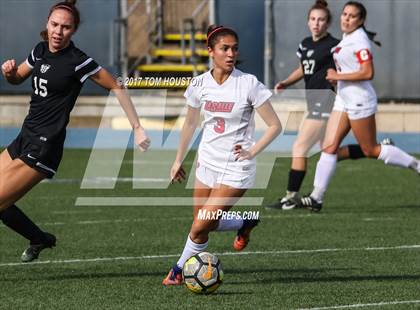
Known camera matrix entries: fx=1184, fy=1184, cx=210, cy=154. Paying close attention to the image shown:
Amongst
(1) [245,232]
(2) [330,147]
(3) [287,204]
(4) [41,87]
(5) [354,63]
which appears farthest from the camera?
(3) [287,204]

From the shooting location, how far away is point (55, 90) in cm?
867

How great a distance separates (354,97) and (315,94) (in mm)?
1145

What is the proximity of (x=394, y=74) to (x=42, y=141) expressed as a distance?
→ 15583 millimetres

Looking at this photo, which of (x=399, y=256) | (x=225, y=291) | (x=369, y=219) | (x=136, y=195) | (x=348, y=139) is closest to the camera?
(x=225, y=291)

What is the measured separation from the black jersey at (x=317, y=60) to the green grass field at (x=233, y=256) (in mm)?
1488

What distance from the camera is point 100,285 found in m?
8.66

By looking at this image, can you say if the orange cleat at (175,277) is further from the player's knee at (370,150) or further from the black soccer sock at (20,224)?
the player's knee at (370,150)

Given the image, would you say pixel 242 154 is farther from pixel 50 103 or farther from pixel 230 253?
pixel 230 253

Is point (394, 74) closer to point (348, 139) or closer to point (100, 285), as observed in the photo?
point (348, 139)

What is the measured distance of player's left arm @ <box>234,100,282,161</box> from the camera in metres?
8.41

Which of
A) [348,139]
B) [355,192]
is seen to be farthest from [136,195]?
[348,139]

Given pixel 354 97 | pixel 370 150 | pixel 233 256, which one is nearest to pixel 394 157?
pixel 370 150

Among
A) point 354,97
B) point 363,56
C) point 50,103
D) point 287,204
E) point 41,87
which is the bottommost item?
point 287,204

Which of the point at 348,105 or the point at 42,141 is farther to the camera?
the point at 348,105
